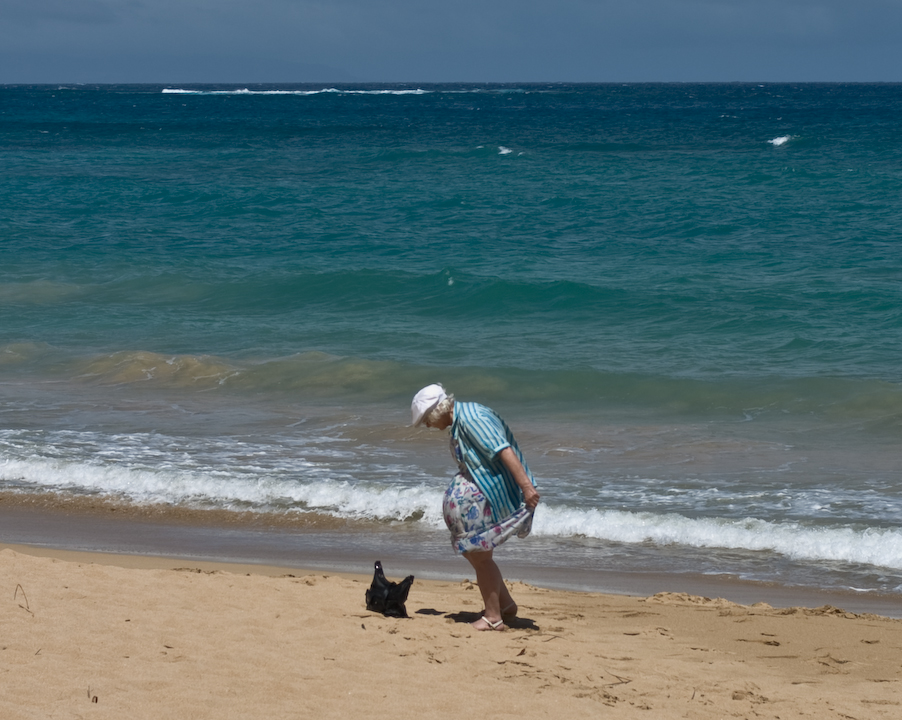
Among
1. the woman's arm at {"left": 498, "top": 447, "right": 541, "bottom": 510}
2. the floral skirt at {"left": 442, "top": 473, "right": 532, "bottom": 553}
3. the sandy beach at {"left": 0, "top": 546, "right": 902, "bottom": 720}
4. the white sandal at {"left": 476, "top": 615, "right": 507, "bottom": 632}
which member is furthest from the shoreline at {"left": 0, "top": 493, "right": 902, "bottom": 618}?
the woman's arm at {"left": 498, "top": 447, "right": 541, "bottom": 510}

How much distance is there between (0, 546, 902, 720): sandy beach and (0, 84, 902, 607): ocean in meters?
1.01

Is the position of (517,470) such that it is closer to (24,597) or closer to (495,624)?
(495,624)

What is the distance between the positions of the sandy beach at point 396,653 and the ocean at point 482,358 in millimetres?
1009

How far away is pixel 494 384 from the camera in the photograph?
1151 centimetres

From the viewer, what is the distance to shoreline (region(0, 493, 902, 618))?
6148 millimetres

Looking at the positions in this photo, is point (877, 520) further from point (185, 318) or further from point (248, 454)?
point (185, 318)

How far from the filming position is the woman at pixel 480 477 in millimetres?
4621

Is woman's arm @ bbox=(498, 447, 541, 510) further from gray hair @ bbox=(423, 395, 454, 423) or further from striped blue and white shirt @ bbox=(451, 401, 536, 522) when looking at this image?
gray hair @ bbox=(423, 395, 454, 423)

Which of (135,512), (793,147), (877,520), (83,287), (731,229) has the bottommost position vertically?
(135,512)

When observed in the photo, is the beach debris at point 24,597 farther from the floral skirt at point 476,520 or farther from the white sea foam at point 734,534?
the white sea foam at point 734,534

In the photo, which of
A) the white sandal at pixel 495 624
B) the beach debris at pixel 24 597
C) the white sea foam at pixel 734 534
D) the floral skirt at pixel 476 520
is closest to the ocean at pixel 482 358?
the white sea foam at pixel 734 534

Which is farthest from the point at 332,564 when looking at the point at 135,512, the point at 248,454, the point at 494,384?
the point at 494,384

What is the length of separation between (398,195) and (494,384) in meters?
16.0

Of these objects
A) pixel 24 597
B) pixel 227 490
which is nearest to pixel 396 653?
pixel 24 597
